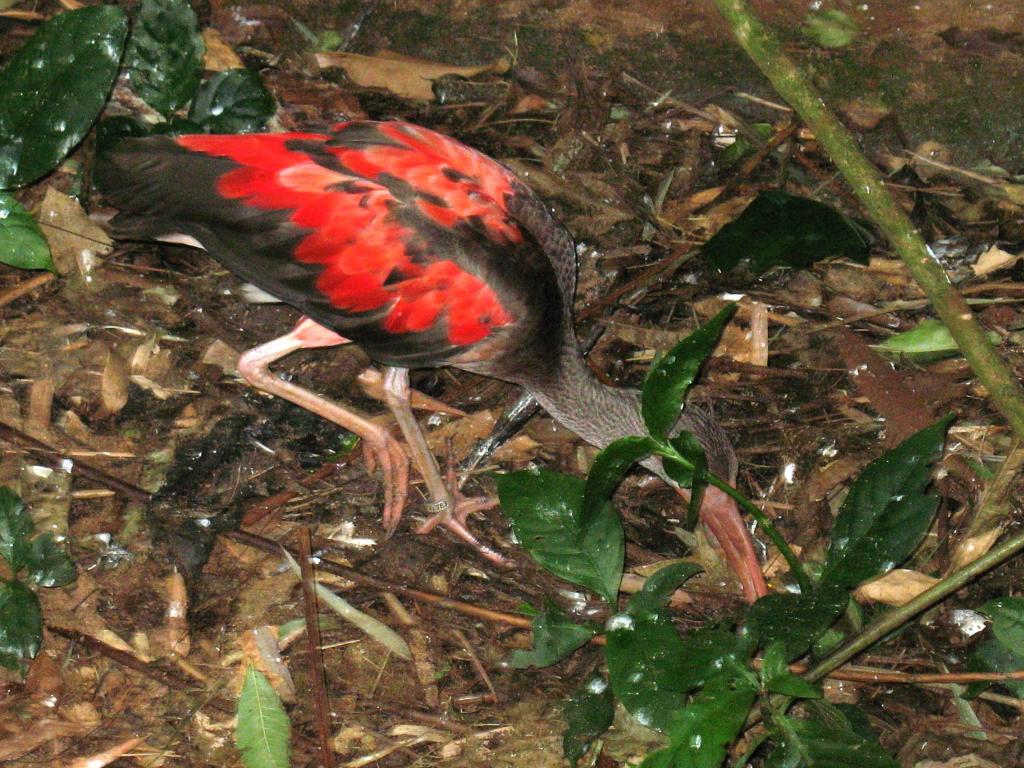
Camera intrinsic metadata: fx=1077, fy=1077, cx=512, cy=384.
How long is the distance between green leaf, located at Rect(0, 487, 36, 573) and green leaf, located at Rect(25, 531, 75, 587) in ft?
0.10

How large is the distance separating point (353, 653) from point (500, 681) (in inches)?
22.8

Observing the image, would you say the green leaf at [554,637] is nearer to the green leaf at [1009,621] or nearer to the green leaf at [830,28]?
the green leaf at [1009,621]

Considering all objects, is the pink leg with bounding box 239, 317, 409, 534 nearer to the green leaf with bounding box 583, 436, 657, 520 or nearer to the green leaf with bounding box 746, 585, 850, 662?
the green leaf with bounding box 583, 436, 657, 520

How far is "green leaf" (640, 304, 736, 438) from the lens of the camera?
11.7 feet

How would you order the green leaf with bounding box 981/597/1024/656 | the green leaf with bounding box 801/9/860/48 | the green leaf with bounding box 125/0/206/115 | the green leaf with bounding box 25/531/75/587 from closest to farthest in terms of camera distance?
the green leaf with bounding box 981/597/1024/656 → the green leaf with bounding box 25/531/75/587 → the green leaf with bounding box 125/0/206/115 → the green leaf with bounding box 801/9/860/48

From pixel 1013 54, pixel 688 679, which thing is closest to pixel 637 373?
pixel 688 679

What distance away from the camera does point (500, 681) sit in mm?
4164

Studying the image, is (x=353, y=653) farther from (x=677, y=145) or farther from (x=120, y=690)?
(x=677, y=145)

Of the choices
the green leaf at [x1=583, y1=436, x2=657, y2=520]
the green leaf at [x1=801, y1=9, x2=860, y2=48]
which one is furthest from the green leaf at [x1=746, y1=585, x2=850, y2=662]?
the green leaf at [x1=801, y1=9, x2=860, y2=48]

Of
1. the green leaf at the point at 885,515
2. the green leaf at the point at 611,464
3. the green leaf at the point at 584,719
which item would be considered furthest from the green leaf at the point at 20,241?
the green leaf at the point at 885,515

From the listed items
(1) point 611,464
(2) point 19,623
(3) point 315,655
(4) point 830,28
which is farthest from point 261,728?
(4) point 830,28

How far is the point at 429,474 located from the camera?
4637mm

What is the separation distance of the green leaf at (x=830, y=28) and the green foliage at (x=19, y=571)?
4.20m

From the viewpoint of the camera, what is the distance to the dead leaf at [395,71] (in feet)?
18.2
